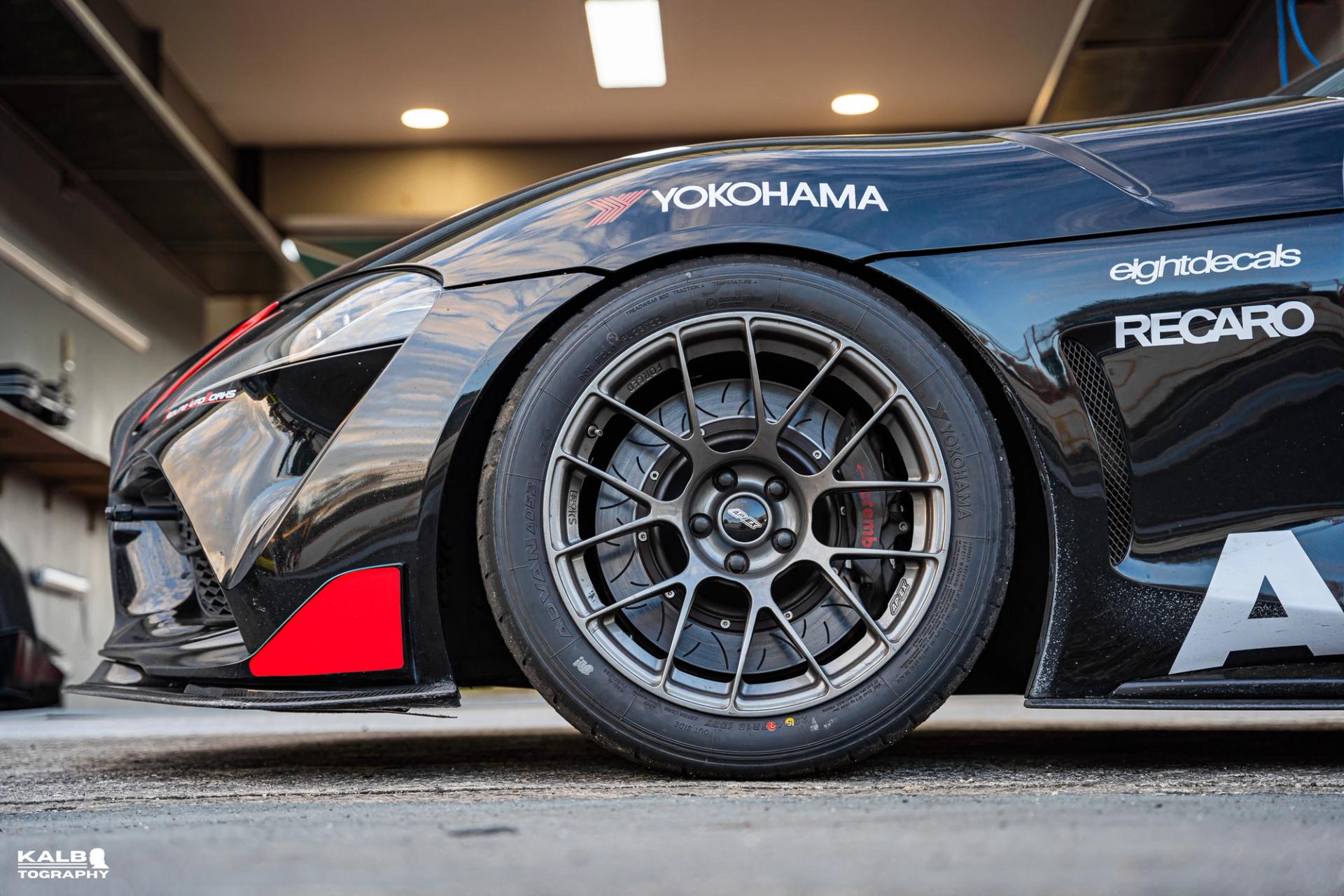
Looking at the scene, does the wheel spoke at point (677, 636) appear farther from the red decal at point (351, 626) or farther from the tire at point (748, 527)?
the red decal at point (351, 626)

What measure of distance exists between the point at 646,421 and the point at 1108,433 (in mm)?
610

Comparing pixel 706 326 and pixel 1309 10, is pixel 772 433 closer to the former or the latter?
Answer: pixel 706 326

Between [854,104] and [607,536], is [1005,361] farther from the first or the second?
[854,104]

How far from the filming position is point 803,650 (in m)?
1.47

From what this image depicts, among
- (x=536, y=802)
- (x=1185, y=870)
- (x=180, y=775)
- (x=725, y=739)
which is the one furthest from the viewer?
(x=180, y=775)

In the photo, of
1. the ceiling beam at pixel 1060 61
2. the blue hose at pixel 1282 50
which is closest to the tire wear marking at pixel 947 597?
the blue hose at pixel 1282 50

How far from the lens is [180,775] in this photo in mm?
1789

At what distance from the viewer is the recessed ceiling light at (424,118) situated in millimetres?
7355

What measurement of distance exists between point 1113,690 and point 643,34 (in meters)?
5.58

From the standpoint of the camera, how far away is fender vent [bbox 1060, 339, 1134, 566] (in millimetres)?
1503

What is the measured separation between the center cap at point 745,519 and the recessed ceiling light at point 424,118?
645 centimetres

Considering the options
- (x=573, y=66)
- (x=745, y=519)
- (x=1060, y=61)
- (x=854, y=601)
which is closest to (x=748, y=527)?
(x=745, y=519)

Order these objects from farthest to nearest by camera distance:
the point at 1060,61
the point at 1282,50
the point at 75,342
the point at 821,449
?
the point at 75,342
the point at 1060,61
the point at 1282,50
the point at 821,449

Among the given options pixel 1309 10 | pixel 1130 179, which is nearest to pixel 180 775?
pixel 1130 179
